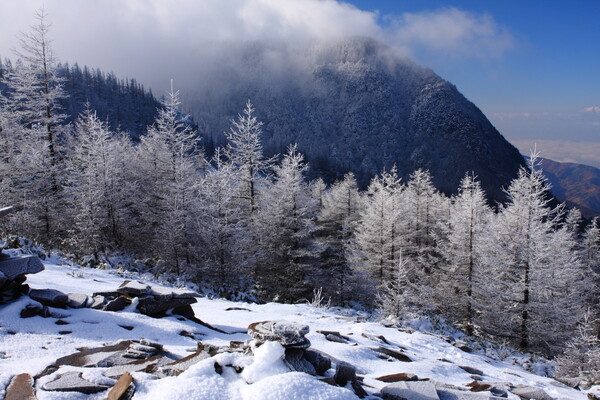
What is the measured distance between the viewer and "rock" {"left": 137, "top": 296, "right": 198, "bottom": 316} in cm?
660

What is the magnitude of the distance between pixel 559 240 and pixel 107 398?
1956 cm

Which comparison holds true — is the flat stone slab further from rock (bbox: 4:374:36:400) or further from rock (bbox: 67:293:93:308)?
rock (bbox: 4:374:36:400)

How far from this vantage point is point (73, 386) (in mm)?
3354

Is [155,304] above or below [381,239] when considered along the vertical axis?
above

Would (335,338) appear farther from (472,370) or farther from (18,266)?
(18,266)

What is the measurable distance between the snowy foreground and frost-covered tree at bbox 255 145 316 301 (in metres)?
10.7

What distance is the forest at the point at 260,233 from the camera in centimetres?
1748

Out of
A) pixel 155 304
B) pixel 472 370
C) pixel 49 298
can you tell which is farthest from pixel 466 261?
pixel 49 298

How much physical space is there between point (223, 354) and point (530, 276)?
58.6ft

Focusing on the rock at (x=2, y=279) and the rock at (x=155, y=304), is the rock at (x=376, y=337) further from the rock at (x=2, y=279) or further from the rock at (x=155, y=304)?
the rock at (x=2, y=279)

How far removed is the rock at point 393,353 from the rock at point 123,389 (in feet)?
14.0

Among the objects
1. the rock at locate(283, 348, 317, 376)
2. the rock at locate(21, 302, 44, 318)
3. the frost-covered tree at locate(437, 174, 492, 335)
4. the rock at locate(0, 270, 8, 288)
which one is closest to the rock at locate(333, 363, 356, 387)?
the rock at locate(283, 348, 317, 376)

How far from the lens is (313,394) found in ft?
9.86

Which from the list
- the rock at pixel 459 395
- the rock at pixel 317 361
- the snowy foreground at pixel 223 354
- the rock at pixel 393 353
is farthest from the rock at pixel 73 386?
the rock at pixel 393 353
